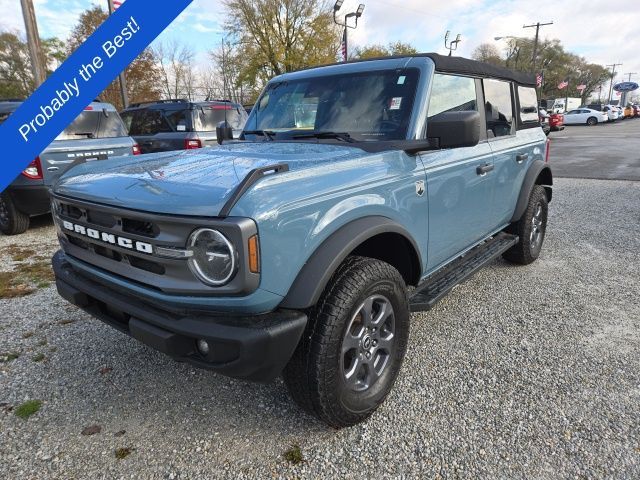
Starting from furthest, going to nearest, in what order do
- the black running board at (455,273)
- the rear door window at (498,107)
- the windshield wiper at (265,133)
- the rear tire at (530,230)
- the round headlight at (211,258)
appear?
1. the rear tire at (530,230)
2. the rear door window at (498,107)
3. the windshield wiper at (265,133)
4. the black running board at (455,273)
5. the round headlight at (211,258)

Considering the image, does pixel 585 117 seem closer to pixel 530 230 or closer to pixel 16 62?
pixel 530 230

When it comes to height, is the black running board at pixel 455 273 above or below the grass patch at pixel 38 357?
above

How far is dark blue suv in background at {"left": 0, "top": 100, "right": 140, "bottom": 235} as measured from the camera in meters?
5.91

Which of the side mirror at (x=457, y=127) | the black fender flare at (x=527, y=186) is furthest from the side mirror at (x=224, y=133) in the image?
the black fender flare at (x=527, y=186)

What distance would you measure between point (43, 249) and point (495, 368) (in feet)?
17.8

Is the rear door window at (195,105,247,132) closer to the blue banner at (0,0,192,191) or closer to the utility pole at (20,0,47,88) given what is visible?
the blue banner at (0,0,192,191)

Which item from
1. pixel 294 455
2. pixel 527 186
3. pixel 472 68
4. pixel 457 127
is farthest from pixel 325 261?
pixel 527 186

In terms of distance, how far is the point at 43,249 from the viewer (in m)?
5.68

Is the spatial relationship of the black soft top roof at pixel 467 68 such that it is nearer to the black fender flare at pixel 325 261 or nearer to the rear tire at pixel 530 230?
the rear tire at pixel 530 230

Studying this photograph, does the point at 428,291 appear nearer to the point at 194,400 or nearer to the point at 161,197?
the point at 194,400

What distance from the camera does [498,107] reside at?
157 inches

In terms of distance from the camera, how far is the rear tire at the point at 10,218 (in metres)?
6.07

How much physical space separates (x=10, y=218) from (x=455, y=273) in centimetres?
598

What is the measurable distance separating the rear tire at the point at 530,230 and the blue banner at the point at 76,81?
3.69m
